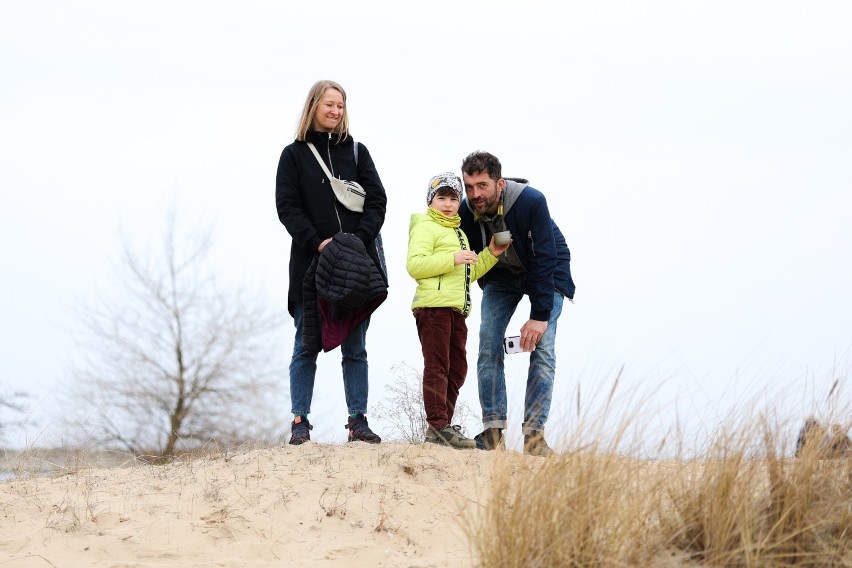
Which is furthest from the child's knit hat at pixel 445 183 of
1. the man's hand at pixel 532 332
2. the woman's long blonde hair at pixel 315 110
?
the man's hand at pixel 532 332

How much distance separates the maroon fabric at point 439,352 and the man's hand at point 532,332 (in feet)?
1.34

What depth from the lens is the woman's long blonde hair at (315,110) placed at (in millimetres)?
5605

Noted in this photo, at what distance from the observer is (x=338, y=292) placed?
5367mm

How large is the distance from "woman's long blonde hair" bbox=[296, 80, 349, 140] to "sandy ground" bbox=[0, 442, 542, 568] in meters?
2.05

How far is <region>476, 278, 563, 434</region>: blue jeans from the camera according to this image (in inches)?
233

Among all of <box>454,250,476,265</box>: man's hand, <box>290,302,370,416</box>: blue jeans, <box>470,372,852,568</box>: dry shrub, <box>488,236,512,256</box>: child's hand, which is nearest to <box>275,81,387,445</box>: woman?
<box>290,302,370,416</box>: blue jeans

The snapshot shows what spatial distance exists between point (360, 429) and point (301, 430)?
15.4 inches

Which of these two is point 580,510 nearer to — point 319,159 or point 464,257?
point 464,257

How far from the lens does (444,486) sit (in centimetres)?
527

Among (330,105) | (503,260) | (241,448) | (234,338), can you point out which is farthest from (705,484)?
(234,338)

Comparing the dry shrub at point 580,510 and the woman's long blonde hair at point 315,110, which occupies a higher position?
the woman's long blonde hair at point 315,110

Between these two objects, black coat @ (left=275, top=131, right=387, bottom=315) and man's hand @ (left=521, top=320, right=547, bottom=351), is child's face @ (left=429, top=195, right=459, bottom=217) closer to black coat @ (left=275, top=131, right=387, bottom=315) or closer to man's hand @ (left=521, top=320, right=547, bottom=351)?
black coat @ (left=275, top=131, right=387, bottom=315)

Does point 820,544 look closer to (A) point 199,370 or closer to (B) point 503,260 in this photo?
(B) point 503,260

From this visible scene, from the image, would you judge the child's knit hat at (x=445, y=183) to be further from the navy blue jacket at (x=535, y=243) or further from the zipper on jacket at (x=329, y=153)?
the zipper on jacket at (x=329, y=153)
